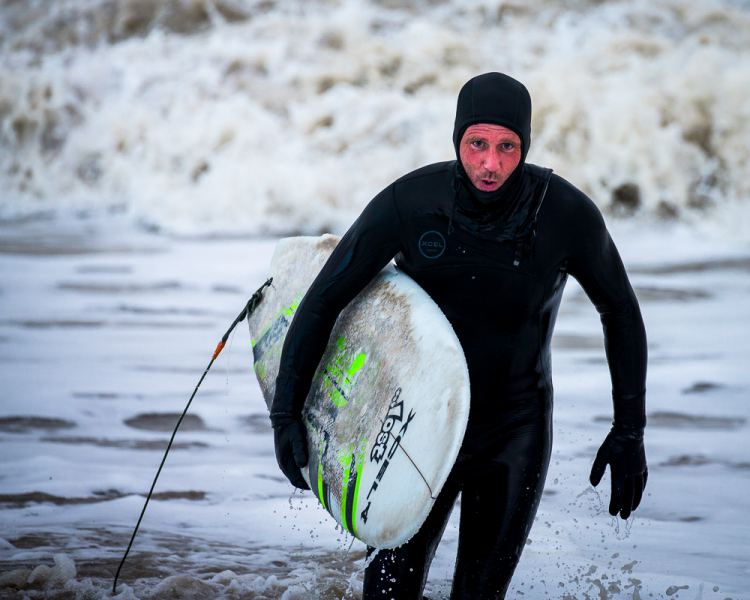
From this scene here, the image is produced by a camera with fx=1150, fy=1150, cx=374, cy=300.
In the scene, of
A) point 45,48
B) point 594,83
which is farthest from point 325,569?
point 45,48

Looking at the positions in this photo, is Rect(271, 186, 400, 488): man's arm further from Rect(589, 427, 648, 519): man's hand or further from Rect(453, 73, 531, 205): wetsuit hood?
Rect(589, 427, 648, 519): man's hand

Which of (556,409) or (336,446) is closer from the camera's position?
(336,446)

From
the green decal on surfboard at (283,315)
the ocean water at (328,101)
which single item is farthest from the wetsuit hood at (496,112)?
the ocean water at (328,101)

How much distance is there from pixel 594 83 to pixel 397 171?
2.97m

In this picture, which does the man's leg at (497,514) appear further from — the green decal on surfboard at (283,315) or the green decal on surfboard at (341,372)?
the green decal on surfboard at (283,315)

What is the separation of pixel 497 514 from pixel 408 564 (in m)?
0.23

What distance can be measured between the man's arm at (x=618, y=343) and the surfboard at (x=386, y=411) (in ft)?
1.13

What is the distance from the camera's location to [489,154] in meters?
2.46

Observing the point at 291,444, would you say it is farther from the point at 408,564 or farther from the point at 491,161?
the point at 491,161

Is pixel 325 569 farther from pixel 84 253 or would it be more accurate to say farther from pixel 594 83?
pixel 594 83

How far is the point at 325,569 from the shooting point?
3.71m

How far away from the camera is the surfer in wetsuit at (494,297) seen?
251cm

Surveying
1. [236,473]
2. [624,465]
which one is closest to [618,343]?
[624,465]

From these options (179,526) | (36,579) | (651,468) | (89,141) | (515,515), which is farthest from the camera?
(89,141)
